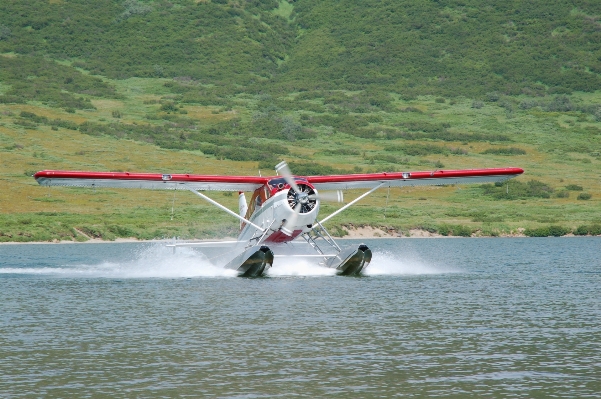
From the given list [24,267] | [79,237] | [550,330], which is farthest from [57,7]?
[550,330]

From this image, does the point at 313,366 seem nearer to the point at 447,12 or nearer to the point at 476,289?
the point at 476,289

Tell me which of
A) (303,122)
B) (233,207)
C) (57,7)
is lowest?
(233,207)

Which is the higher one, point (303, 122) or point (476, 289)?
point (303, 122)

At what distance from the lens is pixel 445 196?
192ft

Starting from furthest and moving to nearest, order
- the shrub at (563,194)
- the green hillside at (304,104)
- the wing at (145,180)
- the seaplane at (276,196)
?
the shrub at (563,194) → the green hillside at (304,104) → the wing at (145,180) → the seaplane at (276,196)

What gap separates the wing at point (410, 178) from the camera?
2278 cm

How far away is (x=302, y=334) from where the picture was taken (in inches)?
474

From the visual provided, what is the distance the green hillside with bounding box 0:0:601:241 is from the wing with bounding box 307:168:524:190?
1913 cm

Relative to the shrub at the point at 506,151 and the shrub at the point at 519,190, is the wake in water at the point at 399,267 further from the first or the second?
the shrub at the point at 506,151

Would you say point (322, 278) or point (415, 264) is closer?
point (322, 278)

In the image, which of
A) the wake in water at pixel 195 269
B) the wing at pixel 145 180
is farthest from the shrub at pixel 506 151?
the wing at pixel 145 180

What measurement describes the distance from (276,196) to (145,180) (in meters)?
3.74

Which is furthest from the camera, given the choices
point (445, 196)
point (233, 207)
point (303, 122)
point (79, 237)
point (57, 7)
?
point (57, 7)

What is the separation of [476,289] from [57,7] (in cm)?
9841
